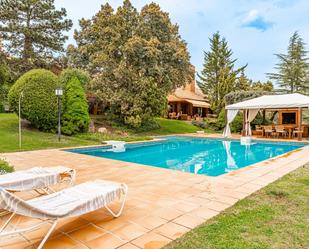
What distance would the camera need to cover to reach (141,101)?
18984mm

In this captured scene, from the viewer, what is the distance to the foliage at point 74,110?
50.2 feet

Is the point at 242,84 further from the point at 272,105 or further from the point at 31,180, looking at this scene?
the point at 31,180

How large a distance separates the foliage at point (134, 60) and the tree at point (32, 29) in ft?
19.3

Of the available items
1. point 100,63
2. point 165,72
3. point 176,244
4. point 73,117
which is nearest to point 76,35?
point 100,63

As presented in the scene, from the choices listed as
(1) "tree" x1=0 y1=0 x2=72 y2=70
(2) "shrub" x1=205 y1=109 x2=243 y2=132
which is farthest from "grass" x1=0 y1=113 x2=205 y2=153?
(2) "shrub" x1=205 y1=109 x2=243 y2=132

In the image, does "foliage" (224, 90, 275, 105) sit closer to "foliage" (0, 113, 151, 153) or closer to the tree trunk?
"foliage" (0, 113, 151, 153)

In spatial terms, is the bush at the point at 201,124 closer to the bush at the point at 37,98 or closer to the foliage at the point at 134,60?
the foliage at the point at 134,60

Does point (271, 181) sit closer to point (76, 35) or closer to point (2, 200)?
point (2, 200)

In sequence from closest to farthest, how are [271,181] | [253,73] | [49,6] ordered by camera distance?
[271,181] → [49,6] → [253,73]

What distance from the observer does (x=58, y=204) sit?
3.11 meters

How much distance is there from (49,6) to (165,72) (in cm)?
1407

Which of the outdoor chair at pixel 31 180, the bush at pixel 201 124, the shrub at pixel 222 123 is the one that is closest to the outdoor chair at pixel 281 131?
the shrub at pixel 222 123

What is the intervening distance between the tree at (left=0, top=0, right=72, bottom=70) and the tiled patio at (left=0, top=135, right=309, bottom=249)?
1951 centimetres

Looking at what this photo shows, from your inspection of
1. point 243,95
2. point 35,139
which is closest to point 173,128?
point 243,95
